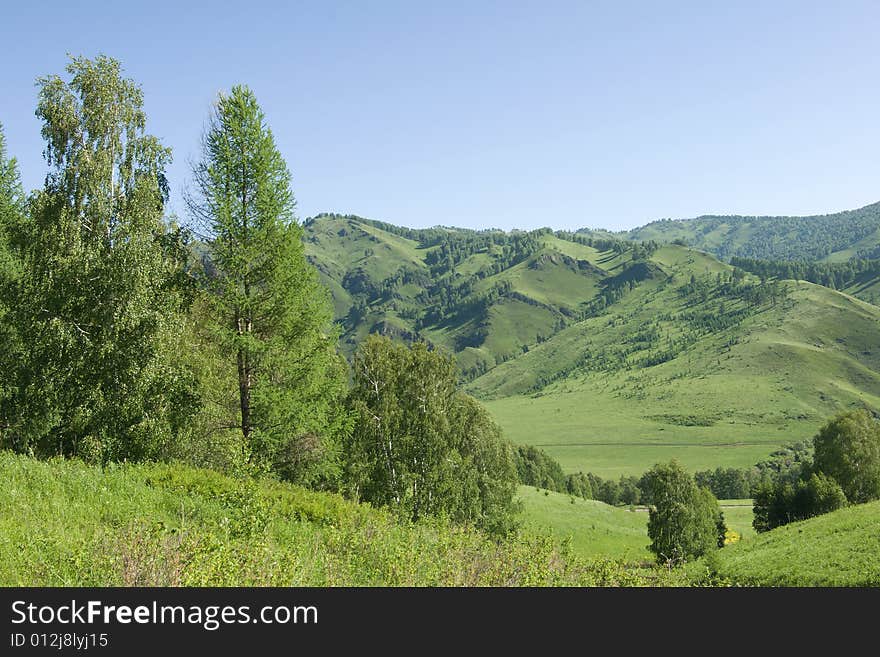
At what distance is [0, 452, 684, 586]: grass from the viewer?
371 inches

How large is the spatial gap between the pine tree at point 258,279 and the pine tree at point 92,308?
2.37m

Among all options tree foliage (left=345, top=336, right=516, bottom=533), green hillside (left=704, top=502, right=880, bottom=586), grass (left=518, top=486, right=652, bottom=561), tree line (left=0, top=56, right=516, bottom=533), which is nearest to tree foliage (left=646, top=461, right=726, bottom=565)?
grass (left=518, top=486, right=652, bottom=561)

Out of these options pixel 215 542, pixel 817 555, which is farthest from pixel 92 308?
pixel 817 555

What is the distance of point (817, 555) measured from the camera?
110 ft

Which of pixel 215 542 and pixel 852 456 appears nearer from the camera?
pixel 215 542

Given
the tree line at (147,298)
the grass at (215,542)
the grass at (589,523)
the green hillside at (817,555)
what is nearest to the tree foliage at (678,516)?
the grass at (589,523)

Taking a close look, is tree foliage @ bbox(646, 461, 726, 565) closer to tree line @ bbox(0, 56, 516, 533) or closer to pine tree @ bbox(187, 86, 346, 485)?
tree line @ bbox(0, 56, 516, 533)

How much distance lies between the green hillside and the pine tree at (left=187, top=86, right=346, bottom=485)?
25.3 metres

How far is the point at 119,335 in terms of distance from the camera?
22.3 meters

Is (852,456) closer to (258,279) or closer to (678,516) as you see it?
(678,516)

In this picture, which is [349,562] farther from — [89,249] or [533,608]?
[89,249]

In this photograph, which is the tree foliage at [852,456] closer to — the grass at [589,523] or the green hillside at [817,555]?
the grass at [589,523]

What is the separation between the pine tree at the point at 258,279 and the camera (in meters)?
22.8

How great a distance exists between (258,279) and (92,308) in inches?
245
